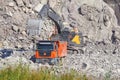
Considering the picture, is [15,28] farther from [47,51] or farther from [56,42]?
[47,51]

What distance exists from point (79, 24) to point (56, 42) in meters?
9.79

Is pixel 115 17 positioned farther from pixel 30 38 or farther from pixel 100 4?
pixel 30 38

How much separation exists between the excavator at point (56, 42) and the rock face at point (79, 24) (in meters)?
0.46

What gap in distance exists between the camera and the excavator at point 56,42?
17.4 meters

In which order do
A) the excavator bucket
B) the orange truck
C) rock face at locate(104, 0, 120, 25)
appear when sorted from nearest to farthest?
the orange truck
the excavator bucket
rock face at locate(104, 0, 120, 25)

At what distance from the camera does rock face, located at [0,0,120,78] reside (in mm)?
22666

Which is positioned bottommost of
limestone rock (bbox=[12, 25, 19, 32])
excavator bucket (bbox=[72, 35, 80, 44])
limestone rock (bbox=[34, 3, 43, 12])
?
excavator bucket (bbox=[72, 35, 80, 44])

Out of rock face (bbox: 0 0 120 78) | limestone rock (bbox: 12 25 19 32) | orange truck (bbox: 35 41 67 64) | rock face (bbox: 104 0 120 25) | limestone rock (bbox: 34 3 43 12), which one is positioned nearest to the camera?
orange truck (bbox: 35 41 67 64)

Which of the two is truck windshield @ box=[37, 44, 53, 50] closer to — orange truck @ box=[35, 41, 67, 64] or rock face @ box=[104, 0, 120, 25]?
orange truck @ box=[35, 41, 67, 64]

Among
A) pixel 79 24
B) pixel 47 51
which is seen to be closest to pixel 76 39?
pixel 79 24

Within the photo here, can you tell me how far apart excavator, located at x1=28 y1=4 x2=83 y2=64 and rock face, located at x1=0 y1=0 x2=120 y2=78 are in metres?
0.46

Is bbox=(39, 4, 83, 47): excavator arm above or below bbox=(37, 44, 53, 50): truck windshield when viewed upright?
above

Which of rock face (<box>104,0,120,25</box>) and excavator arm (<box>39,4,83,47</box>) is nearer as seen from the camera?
excavator arm (<box>39,4,83,47</box>)

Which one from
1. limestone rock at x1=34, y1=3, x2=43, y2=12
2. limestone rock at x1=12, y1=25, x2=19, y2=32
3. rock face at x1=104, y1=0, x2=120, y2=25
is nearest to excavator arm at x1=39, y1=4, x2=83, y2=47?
limestone rock at x1=34, y1=3, x2=43, y2=12
